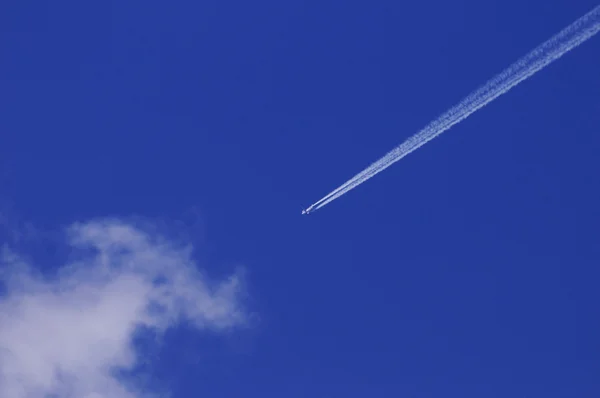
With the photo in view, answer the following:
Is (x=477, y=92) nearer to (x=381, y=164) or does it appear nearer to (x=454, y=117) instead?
(x=454, y=117)

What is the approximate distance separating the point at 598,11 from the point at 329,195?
24948 millimetres

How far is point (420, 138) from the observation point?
60.2 m

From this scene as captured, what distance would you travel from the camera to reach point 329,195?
207 ft

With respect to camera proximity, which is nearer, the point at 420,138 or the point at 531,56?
the point at 531,56

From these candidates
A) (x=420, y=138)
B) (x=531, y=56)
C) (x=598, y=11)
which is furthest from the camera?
(x=420, y=138)

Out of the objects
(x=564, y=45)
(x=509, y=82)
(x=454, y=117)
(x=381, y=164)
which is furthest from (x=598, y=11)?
(x=381, y=164)

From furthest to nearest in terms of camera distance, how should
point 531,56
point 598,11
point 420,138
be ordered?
point 420,138
point 531,56
point 598,11

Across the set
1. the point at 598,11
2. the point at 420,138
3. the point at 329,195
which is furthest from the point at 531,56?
the point at 329,195

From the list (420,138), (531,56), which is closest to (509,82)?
(531,56)

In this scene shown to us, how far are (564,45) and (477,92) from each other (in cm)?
767

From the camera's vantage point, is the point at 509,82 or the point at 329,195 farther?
the point at 329,195

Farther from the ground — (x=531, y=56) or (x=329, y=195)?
(x=531, y=56)

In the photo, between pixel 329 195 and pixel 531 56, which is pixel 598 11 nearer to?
pixel 531 56

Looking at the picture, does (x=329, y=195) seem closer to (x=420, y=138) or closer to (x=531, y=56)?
(x=420, y=138)
